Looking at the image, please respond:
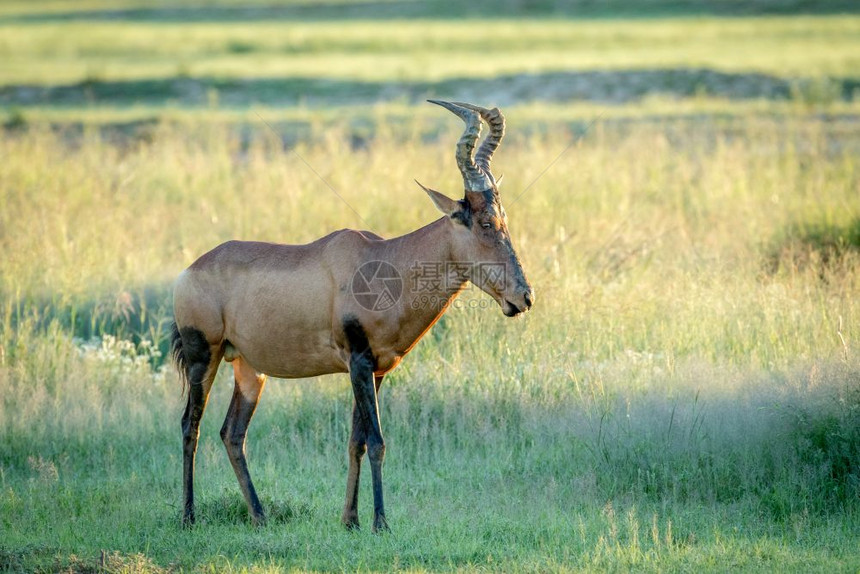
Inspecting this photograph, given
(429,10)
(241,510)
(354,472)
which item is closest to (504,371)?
(354,472)

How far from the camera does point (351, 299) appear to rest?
824 centimetres

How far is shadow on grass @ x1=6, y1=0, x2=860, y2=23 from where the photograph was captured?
223 feet

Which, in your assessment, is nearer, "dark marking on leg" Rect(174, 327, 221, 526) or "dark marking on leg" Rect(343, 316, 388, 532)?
"dark marking on leg" Rect(343, 316, 388, 532)

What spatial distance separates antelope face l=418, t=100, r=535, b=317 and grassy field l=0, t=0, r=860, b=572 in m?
1.86

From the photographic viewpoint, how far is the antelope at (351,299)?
810cm

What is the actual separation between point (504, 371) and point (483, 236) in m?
3.45

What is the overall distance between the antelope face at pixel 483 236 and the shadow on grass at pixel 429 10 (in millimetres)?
62689

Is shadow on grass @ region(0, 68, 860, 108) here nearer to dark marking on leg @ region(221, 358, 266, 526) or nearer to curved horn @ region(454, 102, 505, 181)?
dark marking on leg @ region(221, 358, 266, 526)

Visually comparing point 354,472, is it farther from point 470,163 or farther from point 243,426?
point 470,163

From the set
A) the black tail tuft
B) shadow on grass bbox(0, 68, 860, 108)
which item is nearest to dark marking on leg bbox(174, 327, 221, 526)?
the black tail tuft

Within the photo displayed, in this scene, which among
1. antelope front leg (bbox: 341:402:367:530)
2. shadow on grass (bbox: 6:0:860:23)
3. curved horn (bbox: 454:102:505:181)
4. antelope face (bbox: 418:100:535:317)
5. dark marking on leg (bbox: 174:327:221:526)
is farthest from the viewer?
shadow on grass (bbox: 6:0:860:23)

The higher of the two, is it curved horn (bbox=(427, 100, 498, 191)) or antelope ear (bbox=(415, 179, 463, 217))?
curved horn (bbox=(427, 100, 498, 191))

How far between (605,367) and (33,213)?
9610 mm

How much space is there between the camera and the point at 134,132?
2906 cm
